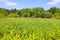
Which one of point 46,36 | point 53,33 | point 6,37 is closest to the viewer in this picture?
point 6,37

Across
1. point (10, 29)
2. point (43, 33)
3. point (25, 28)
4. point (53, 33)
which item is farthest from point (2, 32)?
point (53, 33)

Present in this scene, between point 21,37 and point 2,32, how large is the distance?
3.30 feet

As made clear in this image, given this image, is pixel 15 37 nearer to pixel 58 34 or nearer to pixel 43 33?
pixel 43 33

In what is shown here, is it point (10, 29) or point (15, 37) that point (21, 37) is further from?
point (10, 29)

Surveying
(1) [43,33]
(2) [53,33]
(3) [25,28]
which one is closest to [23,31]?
(3) [25,28]

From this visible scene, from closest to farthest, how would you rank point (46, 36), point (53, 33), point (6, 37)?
point (6, 37) → point (46, 36) → point (53, 33)

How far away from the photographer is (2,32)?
7.09 meters

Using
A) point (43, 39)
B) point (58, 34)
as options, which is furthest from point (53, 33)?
point (43, 39)

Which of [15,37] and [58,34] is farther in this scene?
[58,34]

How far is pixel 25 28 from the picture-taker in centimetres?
768

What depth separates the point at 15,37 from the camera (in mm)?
6512

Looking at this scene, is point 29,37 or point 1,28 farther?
point 1,28

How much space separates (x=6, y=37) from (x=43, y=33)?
179cm

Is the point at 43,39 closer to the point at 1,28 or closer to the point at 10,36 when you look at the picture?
the point at 10,36
